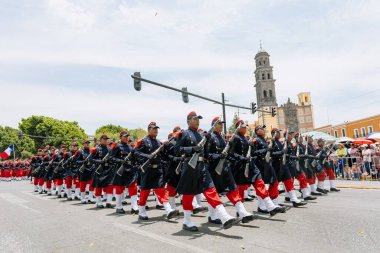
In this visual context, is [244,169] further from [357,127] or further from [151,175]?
[357,127]

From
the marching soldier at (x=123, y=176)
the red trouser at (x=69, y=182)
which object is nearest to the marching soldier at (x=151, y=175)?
the marching soldier at (x=123, y=176)

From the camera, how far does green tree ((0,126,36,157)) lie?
225ft

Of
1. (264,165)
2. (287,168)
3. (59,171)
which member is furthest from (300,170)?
(59,171)

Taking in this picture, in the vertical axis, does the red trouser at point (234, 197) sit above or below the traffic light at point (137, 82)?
below

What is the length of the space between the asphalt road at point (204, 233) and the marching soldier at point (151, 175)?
433mm

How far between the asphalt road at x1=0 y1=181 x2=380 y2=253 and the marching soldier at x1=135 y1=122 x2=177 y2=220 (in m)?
0.43

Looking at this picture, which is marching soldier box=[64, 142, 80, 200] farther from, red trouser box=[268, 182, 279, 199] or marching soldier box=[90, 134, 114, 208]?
red trouser box=[268, 182, 279, 199]

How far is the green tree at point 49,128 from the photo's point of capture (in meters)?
61.0

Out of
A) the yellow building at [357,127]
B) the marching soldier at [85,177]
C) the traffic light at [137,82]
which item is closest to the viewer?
the marching soldier at [85,177]

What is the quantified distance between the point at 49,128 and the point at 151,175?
6071 centimetres

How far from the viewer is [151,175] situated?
24.5ft

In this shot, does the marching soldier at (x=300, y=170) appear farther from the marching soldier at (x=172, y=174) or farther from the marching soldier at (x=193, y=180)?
the marching soldier at (x=193, y=180)

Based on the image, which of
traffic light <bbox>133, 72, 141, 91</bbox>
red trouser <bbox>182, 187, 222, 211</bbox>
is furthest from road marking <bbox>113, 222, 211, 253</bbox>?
traffic light <bbox>133, 72, 141, 91</bbox>

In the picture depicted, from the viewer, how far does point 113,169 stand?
9.90m
